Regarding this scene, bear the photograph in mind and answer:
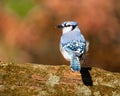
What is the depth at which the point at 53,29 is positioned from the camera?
55.6 ft

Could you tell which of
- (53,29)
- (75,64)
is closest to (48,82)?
(75,64)

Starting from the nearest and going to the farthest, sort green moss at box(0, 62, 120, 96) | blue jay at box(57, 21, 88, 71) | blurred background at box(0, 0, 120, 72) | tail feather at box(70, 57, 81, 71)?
green moss at box(0, 62, 120, 96) → tail feather at box(70, 57, 81, 71) → blue jay at box(57, 21, 88, 71) → blurred background at box(0, 0, 120, 72)

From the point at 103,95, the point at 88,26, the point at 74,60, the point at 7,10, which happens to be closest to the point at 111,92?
the point at 103,95

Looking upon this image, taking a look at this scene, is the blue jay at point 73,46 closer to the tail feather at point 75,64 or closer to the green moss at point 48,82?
the tail feather at point 75,64

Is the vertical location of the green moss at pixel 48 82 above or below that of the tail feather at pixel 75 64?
below

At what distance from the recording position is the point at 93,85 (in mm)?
7953

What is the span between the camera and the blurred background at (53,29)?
16031 mm

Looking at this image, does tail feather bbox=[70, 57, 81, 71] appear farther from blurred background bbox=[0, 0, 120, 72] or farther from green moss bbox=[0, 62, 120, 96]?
blurred background bbox=[0, 0, 120, 72]

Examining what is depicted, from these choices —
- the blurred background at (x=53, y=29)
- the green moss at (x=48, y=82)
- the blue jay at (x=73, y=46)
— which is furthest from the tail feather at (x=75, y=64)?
the blurred background at (x=53, y=29)

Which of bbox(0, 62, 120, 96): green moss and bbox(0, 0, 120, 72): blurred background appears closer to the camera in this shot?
bbox(0, 62, 120, 96): green moss

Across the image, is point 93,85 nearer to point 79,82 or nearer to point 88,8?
point 79,82

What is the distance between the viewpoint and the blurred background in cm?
1603

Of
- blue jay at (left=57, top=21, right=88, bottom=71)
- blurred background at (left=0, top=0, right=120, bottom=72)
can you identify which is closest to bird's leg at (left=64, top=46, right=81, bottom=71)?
blue jay at (left=57, top=21, right=88, bottom=71)

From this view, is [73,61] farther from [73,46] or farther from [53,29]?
[53,29]
